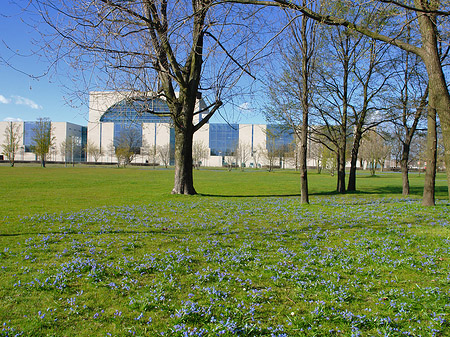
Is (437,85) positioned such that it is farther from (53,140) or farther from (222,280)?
(53,140)

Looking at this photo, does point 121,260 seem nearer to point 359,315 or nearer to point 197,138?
point 359,315

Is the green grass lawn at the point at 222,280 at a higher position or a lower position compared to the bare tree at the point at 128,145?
lower

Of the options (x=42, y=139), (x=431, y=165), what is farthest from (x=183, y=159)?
(x=42, y=139)

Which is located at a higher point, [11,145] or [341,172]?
[11,145]

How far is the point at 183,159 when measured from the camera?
15.8 metres

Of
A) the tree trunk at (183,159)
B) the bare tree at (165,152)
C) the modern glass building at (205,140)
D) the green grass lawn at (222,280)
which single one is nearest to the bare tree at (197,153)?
the modern glass building at (205,140)

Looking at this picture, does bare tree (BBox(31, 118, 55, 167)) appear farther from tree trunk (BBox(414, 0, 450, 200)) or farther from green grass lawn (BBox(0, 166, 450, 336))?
tree trunk (BBox(414, 0, 450, 200))

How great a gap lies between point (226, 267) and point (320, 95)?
60.0 ft

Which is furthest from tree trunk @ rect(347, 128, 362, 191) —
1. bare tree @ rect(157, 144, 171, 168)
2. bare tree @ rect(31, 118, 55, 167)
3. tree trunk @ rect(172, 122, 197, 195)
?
bare tree @ rect(157, 144, 171, 168)

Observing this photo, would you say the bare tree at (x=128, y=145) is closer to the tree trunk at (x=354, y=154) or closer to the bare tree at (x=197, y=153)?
the bare tree at (x=197, y=153)

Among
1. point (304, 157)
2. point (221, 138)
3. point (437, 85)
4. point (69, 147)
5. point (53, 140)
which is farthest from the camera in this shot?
point (221, 138)

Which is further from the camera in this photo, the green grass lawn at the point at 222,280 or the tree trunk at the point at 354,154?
the tree trunk at the point at 354,154

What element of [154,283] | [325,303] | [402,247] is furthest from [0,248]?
A: [402,247]

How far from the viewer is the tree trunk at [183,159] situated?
15688mm
